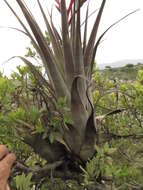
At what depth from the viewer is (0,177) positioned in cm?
121

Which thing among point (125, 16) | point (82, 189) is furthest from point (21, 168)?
point (125, 16)

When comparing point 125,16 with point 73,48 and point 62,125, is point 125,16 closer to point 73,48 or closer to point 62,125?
point 73,48

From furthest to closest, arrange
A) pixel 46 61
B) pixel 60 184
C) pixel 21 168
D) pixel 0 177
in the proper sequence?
pixel 60 184 < pixel 46 61 < pixel 21 168 < pixel 0 177

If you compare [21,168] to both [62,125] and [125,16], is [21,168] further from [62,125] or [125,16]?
[125,16]

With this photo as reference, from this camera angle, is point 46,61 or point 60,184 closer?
point 46,61

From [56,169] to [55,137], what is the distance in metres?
0.21

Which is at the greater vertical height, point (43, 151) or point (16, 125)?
point (16, 125)

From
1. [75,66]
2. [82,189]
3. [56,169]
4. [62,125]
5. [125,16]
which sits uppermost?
[125,16]

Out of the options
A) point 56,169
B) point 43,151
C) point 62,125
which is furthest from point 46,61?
point 56,169

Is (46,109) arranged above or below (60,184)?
above

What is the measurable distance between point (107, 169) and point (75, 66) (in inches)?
22.0


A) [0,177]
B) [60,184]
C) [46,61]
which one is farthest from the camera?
[60,184]

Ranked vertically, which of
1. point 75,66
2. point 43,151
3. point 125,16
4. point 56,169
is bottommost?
point 56,169

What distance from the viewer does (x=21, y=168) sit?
58.4 inches
